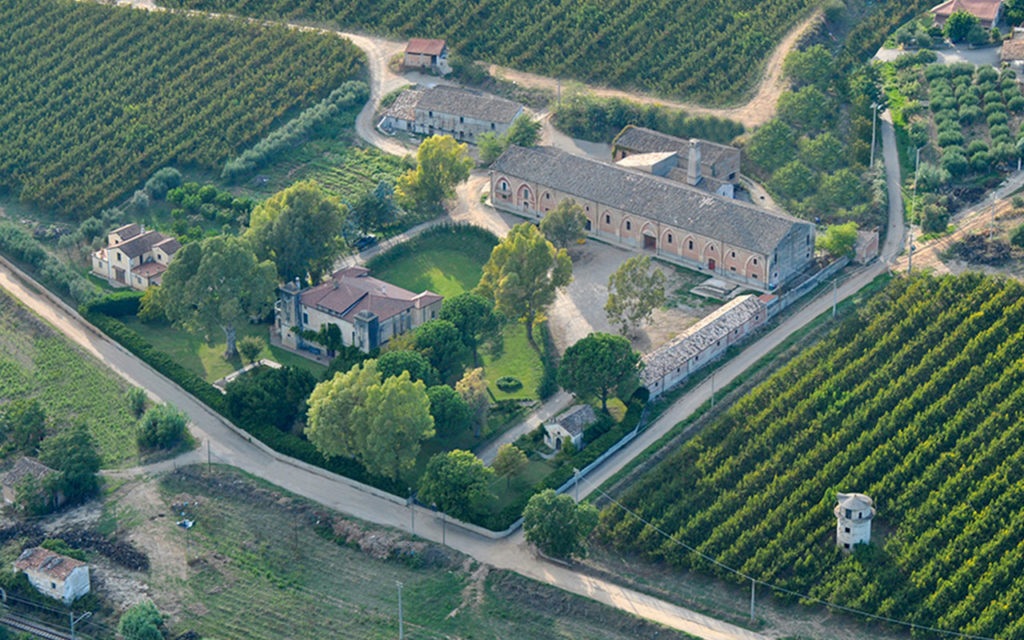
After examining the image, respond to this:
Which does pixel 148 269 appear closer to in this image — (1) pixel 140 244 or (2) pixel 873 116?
(1) pixel 140 244

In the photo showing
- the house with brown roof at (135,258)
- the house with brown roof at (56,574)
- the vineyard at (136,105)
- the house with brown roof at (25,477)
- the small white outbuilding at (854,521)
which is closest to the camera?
the house with brown roof at (56,574)

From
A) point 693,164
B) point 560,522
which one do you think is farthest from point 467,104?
point 560,522

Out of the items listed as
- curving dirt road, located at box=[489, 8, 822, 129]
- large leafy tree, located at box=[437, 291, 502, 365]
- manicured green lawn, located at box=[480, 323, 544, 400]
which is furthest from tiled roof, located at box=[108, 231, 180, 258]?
curving dirt road, located at box=[489, 8, 822, 129]

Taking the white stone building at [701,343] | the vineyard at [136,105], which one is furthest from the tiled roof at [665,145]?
the vineyard at [136,105]

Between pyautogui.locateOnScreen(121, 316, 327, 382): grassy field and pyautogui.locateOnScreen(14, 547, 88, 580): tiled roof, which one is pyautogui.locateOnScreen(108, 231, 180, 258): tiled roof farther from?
pyautogui.locateOnScreen(14, 547, 88, 580): tiled roof

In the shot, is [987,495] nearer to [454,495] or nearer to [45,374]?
[454,495]

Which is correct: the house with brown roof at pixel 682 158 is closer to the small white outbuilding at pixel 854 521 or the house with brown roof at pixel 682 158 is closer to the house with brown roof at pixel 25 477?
the small white outbuilding at pixel 854 521

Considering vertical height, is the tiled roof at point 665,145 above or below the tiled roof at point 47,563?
above
